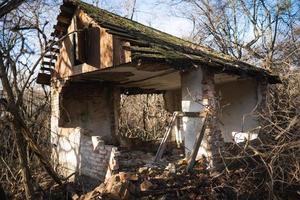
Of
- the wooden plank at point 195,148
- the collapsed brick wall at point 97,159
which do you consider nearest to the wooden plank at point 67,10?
the collapsed brick wall at point 97,159

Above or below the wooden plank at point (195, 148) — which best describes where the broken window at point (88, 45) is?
above

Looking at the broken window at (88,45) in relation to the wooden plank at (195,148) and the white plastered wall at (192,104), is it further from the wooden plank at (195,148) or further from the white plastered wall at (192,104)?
the wooden plank at (195,148)

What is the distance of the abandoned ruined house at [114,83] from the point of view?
7621 millimetres

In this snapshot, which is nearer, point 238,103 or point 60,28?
point 60,28

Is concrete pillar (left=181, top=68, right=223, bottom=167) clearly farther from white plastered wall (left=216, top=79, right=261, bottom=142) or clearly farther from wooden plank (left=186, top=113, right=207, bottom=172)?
white plastered wall (left=216, top=79, right=261, bottom=142)

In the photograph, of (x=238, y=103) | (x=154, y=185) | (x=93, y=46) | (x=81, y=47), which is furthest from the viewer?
(x=238, y=103)

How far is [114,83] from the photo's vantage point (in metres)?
10.9

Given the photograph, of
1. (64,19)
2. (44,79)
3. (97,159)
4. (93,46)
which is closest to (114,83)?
(44,79)

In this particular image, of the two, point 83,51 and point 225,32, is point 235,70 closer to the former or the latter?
point 83,51

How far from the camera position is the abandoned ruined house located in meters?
7.62

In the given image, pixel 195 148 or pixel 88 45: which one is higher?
pixel 88 45

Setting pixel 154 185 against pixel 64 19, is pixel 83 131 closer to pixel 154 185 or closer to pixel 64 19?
pixel 64 19

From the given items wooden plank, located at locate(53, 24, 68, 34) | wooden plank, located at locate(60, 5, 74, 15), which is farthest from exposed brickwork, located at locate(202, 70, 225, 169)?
wooden plank, located at locate(53, 24, 68, 34)

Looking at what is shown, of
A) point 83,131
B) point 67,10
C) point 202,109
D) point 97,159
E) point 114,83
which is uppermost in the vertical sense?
point 67,10
